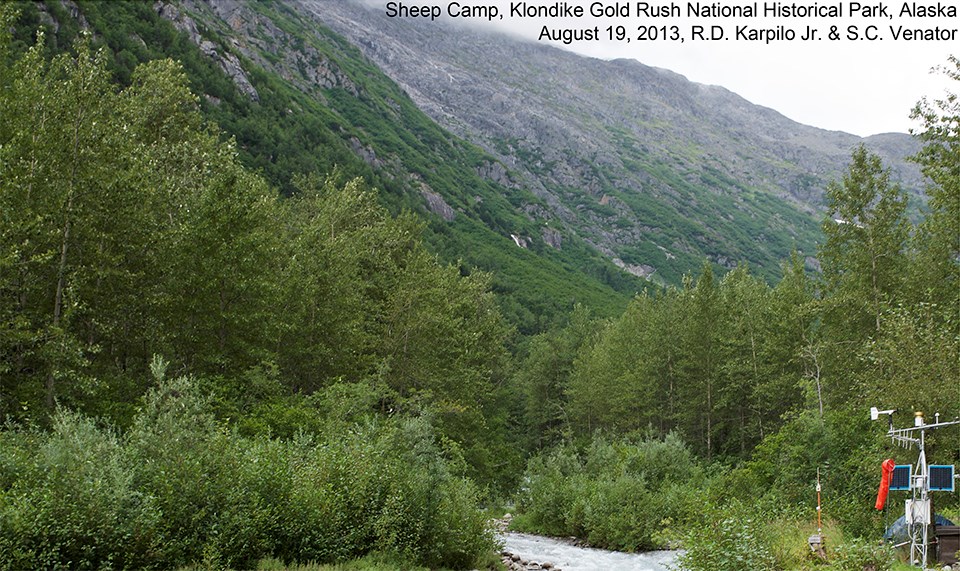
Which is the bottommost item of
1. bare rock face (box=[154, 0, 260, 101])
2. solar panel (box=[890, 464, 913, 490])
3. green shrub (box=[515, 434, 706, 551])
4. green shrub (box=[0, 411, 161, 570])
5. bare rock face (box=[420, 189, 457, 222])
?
green shrub (box=[515, 434, 706, 551])

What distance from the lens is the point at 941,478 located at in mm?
15680

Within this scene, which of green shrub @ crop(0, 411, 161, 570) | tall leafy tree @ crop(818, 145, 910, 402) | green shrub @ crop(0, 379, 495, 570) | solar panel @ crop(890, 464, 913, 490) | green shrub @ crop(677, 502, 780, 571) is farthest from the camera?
tall leafy tree @ crop(818, 145, 910, 402)

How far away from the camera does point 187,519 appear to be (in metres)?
12.4

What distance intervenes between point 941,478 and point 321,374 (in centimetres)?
2635

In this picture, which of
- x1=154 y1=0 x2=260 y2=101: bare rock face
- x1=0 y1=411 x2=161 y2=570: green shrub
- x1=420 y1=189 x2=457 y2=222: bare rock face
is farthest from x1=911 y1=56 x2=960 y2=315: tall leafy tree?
x1=420 y1=189 x2=457 y2=222: bare rock face

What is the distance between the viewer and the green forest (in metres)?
12.9

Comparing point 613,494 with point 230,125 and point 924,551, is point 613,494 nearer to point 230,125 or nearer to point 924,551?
point 924,551

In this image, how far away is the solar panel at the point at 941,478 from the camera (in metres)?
15.4

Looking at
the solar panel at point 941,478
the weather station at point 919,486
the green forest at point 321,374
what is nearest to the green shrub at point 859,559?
the green forest at point 321,374

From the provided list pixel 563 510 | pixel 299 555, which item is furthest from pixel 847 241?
pixel 299 555

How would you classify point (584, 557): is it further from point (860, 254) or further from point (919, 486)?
point (860, 254)

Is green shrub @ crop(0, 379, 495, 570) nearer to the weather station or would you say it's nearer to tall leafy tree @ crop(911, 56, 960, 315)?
the weather station

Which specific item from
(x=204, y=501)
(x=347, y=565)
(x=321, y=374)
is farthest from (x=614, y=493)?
(x=204, y=501)

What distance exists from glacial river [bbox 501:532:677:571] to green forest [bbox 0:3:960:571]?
1.45 metres
